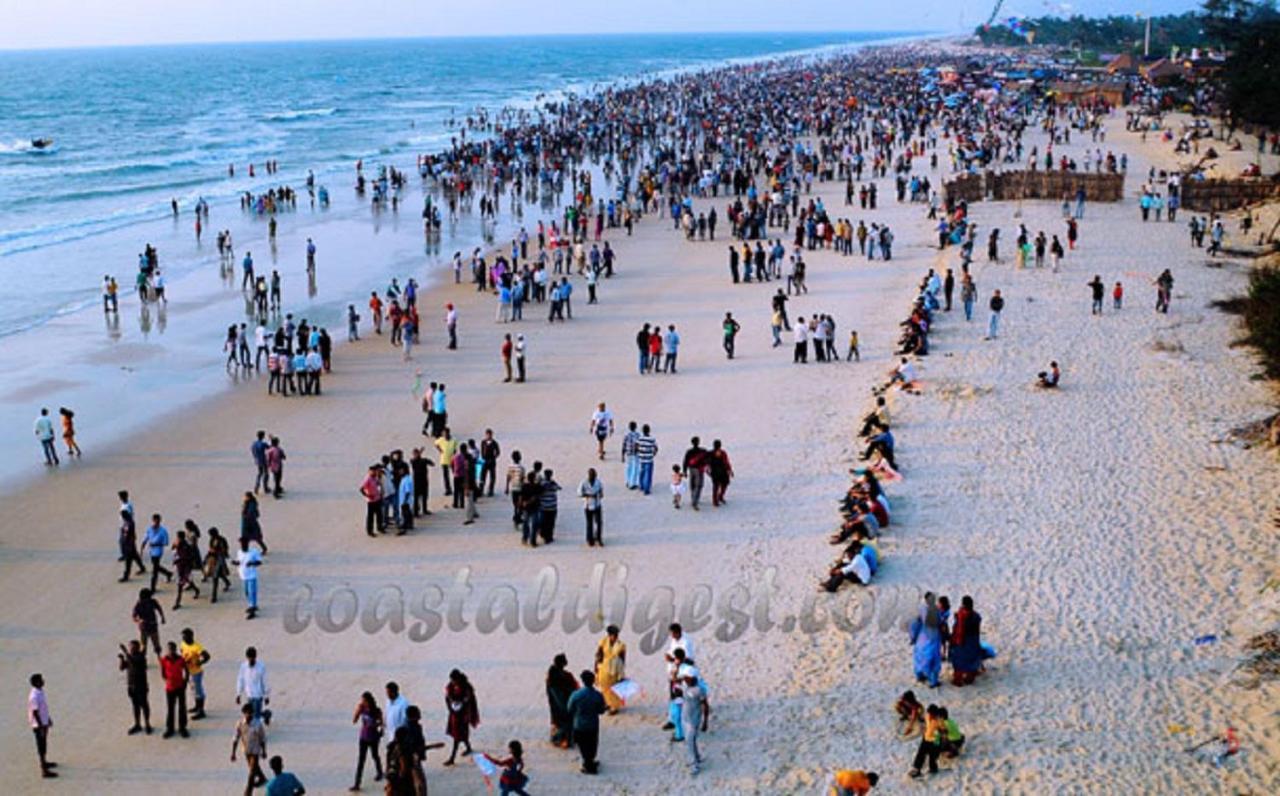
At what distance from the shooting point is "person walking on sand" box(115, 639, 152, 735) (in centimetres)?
1117

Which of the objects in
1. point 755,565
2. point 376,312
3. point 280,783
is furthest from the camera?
point 376,312

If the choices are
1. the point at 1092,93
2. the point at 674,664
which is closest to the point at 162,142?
the point at 1092,93

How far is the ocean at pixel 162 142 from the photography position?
36.3 meters

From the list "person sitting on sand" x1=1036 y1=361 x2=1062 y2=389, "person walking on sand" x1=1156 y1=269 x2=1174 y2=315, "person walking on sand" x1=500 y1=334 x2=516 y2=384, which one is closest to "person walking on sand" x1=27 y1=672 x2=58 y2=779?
"person walking on sand" x1=500 y1=334 x2=516 y2=384

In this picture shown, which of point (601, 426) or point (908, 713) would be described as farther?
point (601, 426)

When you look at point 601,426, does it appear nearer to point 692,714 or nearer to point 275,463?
point 275,463

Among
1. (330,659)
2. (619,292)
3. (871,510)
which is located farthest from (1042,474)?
(619,292)

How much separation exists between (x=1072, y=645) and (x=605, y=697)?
488 cm

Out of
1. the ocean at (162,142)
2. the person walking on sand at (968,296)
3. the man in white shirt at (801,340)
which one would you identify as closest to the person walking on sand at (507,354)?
the man in white shirt at (801,340)

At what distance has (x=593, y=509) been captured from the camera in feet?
50.1

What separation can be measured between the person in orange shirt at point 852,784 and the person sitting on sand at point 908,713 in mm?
1272

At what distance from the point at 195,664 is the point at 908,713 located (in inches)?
265

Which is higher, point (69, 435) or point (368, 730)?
point (69, 435)

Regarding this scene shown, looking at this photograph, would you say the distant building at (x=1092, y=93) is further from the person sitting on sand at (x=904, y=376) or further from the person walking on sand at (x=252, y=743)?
the person walking on sand at (x=252, y=743)
